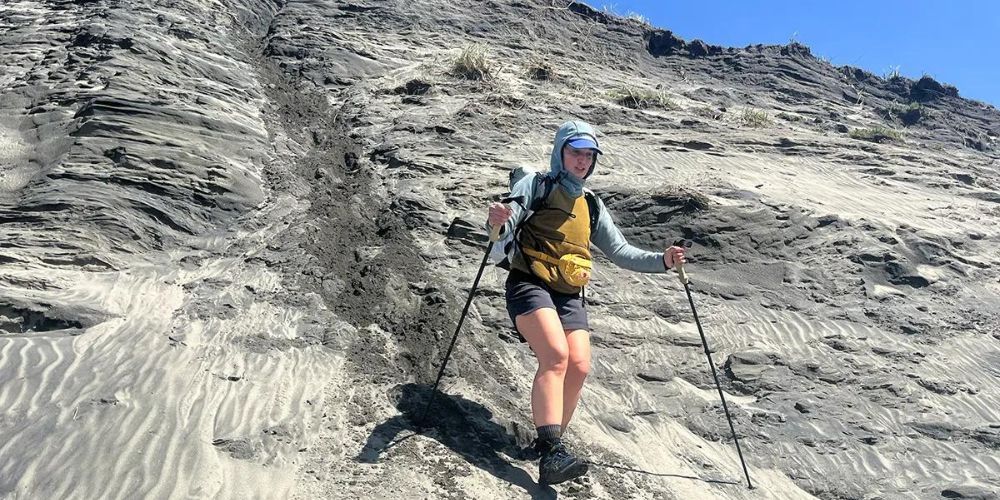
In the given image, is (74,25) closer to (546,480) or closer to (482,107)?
(482,107)

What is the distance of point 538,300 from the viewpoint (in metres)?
3.79

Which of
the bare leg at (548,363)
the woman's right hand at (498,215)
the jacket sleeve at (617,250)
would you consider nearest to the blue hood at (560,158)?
the jacket sleeve at (617,250)

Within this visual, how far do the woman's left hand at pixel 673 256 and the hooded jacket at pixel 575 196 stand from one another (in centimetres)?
6

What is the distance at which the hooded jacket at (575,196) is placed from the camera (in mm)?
3967

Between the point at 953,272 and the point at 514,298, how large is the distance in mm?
5718

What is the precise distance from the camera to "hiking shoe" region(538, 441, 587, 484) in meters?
3.48

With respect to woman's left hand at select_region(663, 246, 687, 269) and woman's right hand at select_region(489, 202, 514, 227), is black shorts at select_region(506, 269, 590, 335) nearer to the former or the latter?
woman's right hand at select_region(489, 202, 514, 227)

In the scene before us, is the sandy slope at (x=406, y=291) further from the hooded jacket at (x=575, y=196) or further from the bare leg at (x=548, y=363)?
the hooded jacket at (x=575, y=196)

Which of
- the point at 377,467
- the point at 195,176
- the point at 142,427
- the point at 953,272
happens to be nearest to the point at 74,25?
the point at 195,176

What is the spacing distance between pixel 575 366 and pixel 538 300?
0.41 m

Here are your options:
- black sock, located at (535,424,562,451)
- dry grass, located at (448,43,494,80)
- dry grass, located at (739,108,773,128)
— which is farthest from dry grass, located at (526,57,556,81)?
black sock, located at (535,424,562,451)

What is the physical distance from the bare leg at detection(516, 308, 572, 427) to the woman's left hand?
33.1 inches

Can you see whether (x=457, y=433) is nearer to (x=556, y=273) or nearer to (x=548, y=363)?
(x=548, y=363)

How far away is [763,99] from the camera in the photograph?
1477 centimetres
